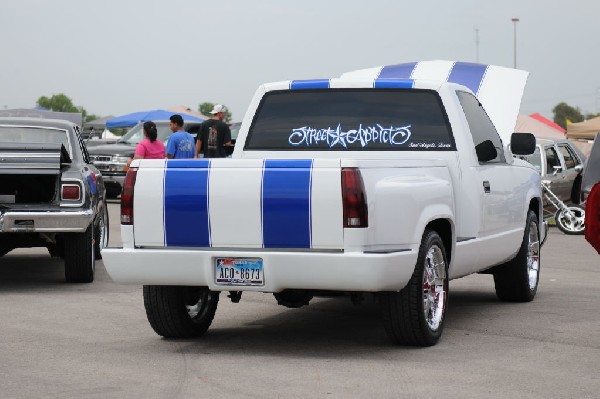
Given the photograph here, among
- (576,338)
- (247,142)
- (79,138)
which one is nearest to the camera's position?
(576,338)

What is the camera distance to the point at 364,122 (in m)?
9.67

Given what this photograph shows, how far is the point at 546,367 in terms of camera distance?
7.73 meters

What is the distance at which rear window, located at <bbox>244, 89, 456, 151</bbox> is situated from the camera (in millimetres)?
9609

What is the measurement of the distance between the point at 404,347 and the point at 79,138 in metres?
6.29

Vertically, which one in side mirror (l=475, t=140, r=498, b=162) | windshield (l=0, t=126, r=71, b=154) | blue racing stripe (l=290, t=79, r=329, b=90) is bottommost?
windshield (l=0, t=126, r=71, b=154)

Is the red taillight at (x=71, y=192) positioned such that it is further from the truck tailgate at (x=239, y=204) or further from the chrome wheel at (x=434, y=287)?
the chrome wheel at (x=434, y=287)

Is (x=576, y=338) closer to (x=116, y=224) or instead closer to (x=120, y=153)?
(x=116, y=224)

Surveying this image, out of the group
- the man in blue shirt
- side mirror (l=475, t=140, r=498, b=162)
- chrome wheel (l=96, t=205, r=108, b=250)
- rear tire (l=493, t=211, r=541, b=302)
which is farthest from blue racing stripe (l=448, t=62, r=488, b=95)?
side mirror (l=475, t=140, r=498, b=162)

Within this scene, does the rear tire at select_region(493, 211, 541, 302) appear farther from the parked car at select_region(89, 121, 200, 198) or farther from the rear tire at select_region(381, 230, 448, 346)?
the parked car at select_region(89, 121, 200, 198)

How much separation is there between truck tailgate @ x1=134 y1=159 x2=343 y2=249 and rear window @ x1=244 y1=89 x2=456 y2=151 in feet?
5.47

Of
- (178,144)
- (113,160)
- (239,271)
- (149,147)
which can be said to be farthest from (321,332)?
(113,160)

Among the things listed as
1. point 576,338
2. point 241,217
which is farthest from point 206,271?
point 576,338

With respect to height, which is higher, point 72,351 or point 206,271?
point 206,271

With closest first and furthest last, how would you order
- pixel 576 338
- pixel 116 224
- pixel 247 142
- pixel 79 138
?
pixel 576 338
pixel 247 142
pixel 79 138
pixel 116 224
